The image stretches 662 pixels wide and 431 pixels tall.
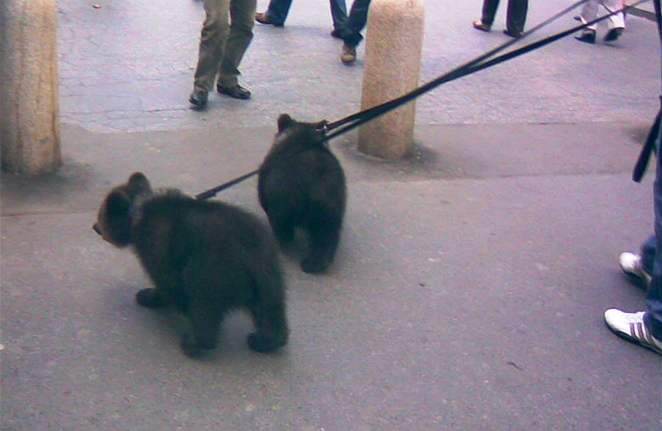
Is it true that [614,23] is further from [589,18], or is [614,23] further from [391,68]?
[391,68]

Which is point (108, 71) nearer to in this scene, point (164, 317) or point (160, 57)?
point (160, 57)

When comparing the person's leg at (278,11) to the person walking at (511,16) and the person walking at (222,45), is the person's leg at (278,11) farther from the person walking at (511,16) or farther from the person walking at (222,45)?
the person walking at (222,45)

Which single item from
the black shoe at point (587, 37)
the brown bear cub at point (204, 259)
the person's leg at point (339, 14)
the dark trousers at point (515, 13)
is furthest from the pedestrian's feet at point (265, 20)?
the brown bear cub at point (204, 259)

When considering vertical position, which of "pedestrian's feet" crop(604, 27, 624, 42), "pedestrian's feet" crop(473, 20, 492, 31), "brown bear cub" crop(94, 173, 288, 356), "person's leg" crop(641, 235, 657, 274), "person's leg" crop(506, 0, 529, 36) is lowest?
"pedestrian's feet" crop(473, 20, 492, 31)

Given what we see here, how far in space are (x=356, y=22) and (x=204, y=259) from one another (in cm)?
610

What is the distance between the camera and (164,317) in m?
4.59

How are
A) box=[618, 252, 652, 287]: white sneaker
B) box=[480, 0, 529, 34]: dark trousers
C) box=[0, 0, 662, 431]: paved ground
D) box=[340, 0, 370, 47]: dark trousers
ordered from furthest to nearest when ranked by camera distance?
box=[480, 0, 529, 34]: dark trousers, box=[340, 0, 370, 47]: dark trousers, box=[618, 252, 652, 287]: white sneaker, box=[0, 0, 662, 431]: paved ground

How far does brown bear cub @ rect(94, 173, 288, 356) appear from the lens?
4020 mm

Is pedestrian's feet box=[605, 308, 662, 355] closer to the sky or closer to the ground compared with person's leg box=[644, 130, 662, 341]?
closer to the ground

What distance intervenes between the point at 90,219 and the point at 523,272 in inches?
102

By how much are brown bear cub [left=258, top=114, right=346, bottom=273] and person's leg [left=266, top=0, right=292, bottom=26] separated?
5897 millimetres

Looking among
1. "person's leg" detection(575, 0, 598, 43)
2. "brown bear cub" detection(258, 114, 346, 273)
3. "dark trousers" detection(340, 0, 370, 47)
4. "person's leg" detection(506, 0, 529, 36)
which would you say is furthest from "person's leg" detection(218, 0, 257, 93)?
"person's leg" detection(575, 0, 598, 43)

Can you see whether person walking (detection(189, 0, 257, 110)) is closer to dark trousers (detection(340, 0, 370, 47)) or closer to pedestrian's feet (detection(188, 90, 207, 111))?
pedestrian's feet (detection(188, 90, 207, 111))

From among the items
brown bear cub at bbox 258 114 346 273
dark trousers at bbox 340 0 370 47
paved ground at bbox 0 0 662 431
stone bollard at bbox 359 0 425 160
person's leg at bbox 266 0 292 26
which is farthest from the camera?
person's leg at bbox 266 0 292 26
